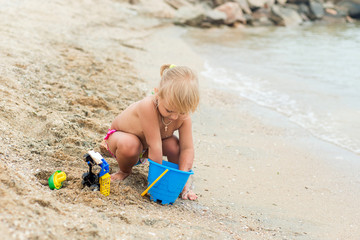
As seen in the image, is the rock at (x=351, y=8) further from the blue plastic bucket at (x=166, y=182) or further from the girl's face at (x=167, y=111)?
the blue plastic bucket at (x=166, y=182)

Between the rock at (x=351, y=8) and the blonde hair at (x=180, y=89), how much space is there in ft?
65.9

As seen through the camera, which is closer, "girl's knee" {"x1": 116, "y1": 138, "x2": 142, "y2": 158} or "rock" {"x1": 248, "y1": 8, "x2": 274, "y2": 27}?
"girl's knee" {"x1": 116, "y1": 138, "x2": 142, "y2": 158}

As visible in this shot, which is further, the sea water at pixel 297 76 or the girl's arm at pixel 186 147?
the sea water at pixel 297 76

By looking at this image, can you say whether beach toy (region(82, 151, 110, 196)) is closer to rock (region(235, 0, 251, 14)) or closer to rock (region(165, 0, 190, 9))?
rock (region(165, 0, 190, 9))

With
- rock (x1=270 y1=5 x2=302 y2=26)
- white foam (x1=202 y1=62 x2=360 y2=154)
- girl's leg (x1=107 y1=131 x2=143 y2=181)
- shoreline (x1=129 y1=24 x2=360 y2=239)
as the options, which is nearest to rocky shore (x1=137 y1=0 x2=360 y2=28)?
rock (x1=270 y1=5 x2=302 y2=26)

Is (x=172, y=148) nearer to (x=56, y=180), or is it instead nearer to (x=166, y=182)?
(x=166, y=182)

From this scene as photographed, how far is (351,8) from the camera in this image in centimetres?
1977

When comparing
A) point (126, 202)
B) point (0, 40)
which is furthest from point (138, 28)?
point (126, 202)

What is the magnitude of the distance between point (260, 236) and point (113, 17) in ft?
28.3

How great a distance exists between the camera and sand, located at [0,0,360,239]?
5.79 ft

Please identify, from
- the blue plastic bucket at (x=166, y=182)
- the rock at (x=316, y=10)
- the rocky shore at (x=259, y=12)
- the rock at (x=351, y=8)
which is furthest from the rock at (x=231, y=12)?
the blue plastic bucket at (x=166, y=182)

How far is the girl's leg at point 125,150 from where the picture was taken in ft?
7.74

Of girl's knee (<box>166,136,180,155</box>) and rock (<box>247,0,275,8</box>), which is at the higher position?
rock (<box>247,0,275,8</box>)

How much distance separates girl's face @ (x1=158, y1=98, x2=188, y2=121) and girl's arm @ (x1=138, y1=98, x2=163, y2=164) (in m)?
0.06
